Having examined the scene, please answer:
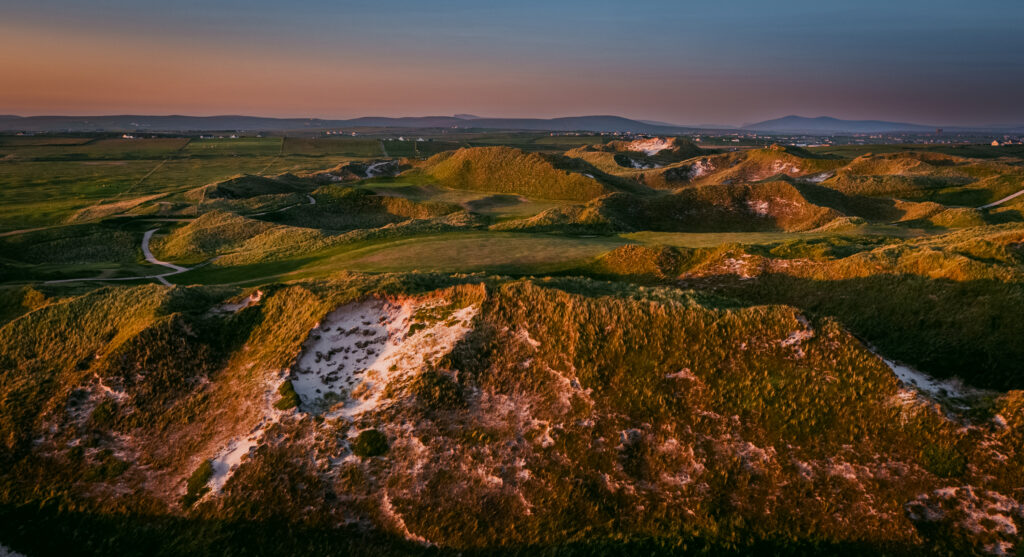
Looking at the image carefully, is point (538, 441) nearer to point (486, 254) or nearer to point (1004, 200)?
point (486, 254)

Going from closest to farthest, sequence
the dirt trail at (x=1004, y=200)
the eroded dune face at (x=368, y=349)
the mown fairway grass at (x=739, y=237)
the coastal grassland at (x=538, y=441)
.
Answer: the coastal grassland at (x=538, y=441)
the eroded dune face at (x=368, y=349)
the mown fairway grass at (x=739, y=237)
the dirt trail at (x=1004, y=200)

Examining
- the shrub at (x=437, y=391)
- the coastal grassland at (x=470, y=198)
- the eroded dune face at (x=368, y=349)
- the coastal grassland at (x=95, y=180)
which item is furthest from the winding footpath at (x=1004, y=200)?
the coastal grassland at (x=95, y=180)

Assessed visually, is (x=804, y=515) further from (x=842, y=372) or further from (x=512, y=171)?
(x=512, y=171)

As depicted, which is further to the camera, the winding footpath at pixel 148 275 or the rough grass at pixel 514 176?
the rough grass at pixel 514 176

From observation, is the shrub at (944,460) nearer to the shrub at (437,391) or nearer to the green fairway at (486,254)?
the shrub at (437,391)

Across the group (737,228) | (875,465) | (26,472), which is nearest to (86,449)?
(26,472)

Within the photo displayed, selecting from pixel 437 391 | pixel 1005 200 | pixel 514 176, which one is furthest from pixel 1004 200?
pixel 437 391

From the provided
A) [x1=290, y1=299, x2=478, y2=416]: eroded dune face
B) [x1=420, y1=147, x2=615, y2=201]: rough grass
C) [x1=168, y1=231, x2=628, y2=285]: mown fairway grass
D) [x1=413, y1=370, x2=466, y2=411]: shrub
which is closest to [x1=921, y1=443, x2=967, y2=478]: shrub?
[x1=413, y1=370, x2=466, y2=411]: shrub

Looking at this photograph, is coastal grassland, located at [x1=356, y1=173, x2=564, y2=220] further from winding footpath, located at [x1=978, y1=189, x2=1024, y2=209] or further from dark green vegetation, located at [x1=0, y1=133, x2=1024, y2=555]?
winding footpath, located at [x1=978, y1=189, x2=1024, y2=209]
